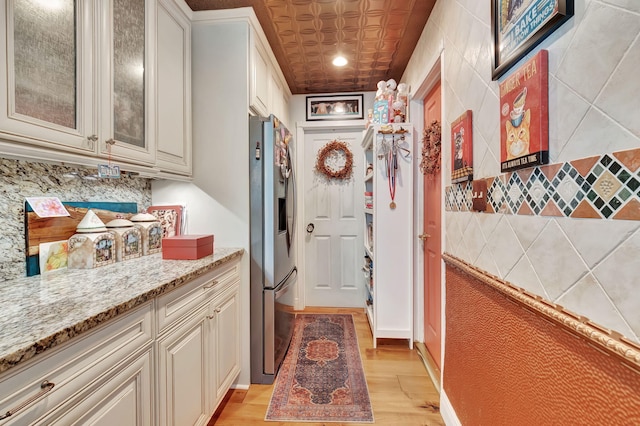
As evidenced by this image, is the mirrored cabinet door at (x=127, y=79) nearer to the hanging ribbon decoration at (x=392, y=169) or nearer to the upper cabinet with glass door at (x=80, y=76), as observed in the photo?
the upper cabinet with glass door at (x=80, y=76)

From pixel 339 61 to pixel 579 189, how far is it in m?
2.31

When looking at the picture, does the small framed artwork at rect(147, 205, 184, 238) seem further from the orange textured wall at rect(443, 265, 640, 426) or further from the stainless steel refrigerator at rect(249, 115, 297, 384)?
the orange textured wall at rect(443, 265, 640, 426)

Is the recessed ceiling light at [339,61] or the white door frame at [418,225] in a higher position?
the recessed ceiling light at [339,61]

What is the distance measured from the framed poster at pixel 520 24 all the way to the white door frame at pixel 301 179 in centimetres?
218

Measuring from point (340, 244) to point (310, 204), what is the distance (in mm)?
598

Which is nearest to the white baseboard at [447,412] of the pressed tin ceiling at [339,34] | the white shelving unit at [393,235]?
the white shelving unit at [393,235]

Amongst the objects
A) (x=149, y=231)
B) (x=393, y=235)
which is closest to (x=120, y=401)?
(x=149, y=231)

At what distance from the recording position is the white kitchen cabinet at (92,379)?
599 mm

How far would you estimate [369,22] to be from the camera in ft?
6.52

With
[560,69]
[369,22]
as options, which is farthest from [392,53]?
[560,69]

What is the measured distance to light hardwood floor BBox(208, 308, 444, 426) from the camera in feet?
5.13

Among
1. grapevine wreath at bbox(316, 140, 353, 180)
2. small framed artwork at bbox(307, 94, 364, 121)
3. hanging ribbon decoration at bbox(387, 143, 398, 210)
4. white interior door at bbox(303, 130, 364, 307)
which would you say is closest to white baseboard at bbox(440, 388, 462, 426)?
hanging ribbon decoration at bbox(387, 143, 398, 210)

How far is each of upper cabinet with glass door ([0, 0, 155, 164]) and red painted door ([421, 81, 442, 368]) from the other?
1843 millimetres

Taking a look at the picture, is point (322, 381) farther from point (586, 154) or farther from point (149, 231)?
point (586, 154)
